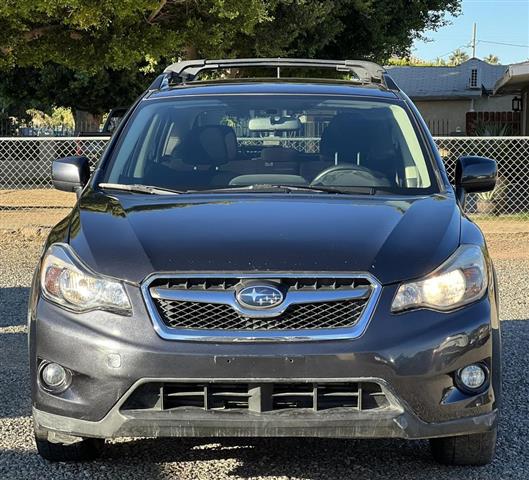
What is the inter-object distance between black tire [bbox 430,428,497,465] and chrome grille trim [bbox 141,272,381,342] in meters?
0.93

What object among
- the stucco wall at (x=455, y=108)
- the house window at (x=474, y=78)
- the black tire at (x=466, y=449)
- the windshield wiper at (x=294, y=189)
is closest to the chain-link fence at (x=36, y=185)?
the windshield wiper at (x=294, y=189)

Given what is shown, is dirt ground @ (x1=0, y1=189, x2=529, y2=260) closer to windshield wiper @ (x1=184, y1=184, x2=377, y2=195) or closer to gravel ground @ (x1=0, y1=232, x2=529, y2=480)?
gravel ground @ (x1=0, y1=232, x2=529, y2=480)

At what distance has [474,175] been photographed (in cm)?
507

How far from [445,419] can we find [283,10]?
17.0 m

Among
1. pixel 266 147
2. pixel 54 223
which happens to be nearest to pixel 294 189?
pixel 266 147

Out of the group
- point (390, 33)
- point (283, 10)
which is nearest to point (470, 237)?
point (283, 10)

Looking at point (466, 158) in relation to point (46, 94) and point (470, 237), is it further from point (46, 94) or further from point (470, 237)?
point (46, 94)

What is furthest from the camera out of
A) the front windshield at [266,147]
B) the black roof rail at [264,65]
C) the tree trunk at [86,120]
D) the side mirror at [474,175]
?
the tree trunk at [86,120]

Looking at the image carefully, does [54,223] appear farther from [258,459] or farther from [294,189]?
[258,459]

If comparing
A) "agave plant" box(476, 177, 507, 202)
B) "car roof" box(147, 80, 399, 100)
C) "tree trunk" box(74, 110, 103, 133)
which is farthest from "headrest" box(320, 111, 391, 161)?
"tree trunk" box(74, 110, 103, 133)

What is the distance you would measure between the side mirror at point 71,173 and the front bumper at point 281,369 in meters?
1.58

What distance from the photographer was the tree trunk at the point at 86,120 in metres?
36.7

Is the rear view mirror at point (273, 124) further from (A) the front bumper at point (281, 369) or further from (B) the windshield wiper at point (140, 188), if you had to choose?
(A) the front bumper at point (281, 369)

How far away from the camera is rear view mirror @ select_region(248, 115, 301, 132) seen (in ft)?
18.4
